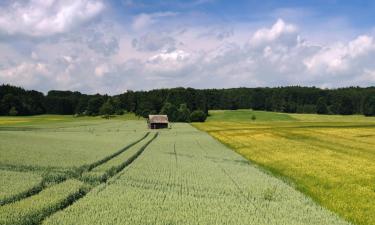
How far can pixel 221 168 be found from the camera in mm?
24656

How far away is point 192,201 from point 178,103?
460 ft

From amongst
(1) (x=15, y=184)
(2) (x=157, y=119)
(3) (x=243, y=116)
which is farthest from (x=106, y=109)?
(1) (x=15, y=184)

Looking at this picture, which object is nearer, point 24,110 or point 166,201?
point 166,201

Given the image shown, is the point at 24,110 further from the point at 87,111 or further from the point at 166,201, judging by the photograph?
the point at 166,201

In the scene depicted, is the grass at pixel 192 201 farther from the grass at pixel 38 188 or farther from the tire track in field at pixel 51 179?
the tire track in field at pixel 51 179

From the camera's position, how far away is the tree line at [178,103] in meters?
155

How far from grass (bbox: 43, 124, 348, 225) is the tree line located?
388 feet

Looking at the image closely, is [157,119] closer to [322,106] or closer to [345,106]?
[322,106]

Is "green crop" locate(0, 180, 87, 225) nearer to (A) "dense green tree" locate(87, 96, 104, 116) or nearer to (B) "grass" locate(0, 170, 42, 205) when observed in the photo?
(B) "grass" locate(0, 170, 42, 205)

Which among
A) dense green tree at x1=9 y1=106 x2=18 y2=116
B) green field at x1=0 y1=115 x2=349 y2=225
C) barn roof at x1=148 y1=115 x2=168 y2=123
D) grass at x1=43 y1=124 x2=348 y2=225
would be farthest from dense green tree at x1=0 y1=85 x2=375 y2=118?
grass at x1=43 y1=124 x2=348 y2=225

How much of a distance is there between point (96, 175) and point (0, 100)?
146 meters

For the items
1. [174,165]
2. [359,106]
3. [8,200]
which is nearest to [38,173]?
[8,200]

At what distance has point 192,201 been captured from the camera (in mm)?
14617

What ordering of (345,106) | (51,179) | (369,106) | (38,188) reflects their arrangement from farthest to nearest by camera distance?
(345,106) → (369,106) → (51,179) → (38,188)
